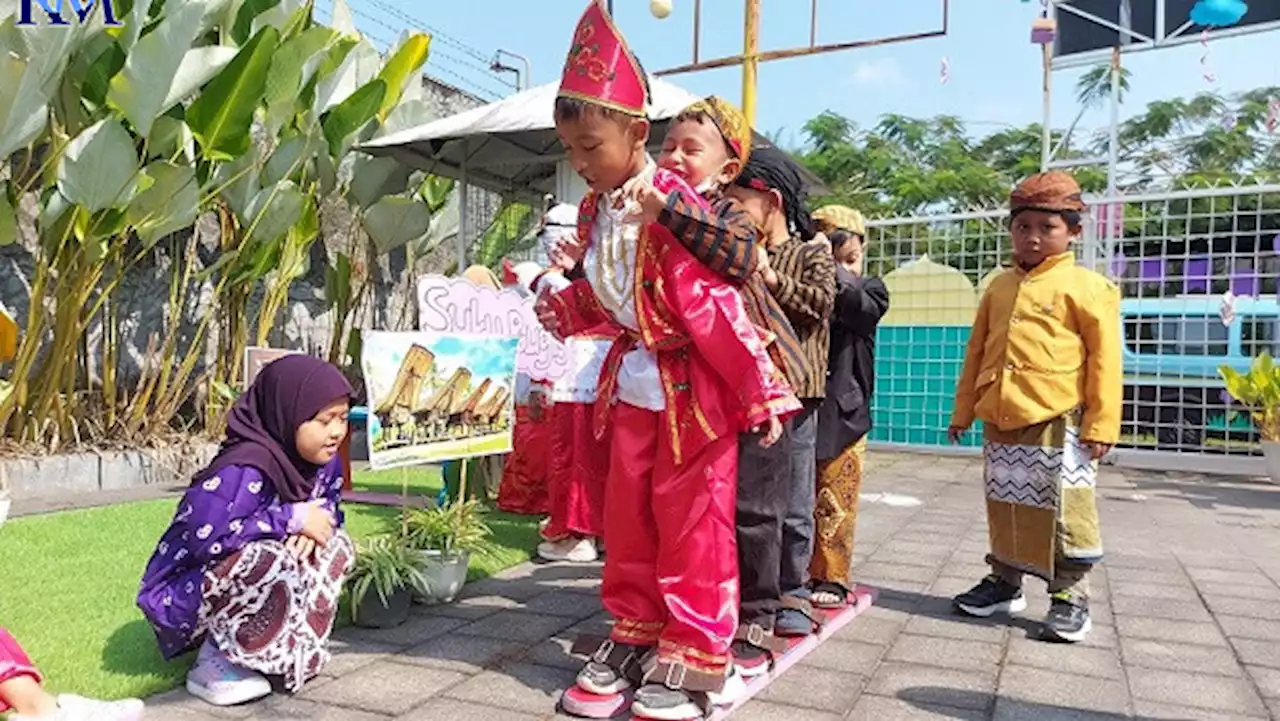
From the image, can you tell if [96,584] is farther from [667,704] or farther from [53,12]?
[53,12]

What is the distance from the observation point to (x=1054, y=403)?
125 inches

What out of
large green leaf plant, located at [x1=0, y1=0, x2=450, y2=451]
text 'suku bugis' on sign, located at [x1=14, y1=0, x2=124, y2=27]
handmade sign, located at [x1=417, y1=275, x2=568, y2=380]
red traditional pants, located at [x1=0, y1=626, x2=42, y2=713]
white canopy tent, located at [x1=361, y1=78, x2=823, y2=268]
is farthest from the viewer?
white canopy tent, located at [x1=361, y1=78, x2=823, y2=268]

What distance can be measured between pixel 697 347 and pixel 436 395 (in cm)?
117

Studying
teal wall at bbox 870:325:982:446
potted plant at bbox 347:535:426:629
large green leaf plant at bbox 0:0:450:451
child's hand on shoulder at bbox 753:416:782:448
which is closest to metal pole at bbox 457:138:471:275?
large green leaf plant at bbox 0:0:450:451

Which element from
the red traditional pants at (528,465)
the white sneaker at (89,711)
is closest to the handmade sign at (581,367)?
the red traditional pants at (528,465)

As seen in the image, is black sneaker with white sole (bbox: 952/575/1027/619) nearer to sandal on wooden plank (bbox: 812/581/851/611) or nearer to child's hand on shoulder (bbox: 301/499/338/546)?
sandal on wooden plank (bbox: 812/581/851/611)

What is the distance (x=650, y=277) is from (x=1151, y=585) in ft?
9.06

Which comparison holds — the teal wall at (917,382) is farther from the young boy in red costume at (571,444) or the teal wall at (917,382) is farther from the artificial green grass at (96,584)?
the young boy in red costume at (571,444)

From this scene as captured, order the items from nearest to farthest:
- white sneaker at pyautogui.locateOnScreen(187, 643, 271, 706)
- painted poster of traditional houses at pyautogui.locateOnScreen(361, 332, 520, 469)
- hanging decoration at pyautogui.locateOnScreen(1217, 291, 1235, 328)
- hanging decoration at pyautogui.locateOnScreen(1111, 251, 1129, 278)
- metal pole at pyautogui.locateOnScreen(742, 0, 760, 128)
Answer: white sneaker at pyautogui.locateOnScreen(187, 643, 271, 706) → painted poster of traditional houses at pyautogui.locateOnScreen(361, 332, 520, 469) → hanging decoration at pyautogui.locateOnScreen(1217, 291, 1235, 328) → hanging decoration at pyautogui.locateOnScreen(1111, 251, 1129, 278) → metal pole at pyautogui.locateOnScreen(742, 0, 760, 128)

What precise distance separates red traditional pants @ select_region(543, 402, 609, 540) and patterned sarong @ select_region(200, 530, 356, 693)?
1.36 meters

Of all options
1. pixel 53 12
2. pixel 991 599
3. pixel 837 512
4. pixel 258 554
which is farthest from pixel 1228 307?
pixel 53 12

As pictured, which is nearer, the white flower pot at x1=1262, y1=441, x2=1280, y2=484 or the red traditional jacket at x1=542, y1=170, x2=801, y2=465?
the red traditional jacket at x1=542, y1=170, x2=801, y2=465

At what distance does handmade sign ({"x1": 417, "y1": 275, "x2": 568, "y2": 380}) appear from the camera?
11.4 feet

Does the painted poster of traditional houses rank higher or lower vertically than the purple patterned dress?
higher
